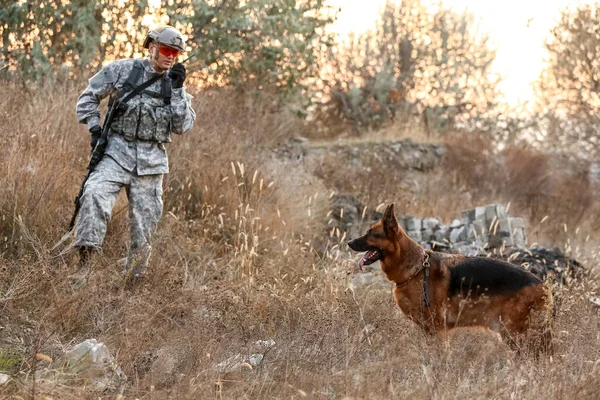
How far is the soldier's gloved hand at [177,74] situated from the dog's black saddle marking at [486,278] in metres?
2.64

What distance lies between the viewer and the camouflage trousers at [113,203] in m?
6.18

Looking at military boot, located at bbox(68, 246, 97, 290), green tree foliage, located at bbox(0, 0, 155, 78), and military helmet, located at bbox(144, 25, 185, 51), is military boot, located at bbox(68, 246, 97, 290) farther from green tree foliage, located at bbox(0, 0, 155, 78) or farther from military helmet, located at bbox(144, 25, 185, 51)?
green tree foliage, located at bbox(0, 0, 155, 78)

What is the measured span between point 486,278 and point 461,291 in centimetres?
22

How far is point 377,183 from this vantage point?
43.7ft

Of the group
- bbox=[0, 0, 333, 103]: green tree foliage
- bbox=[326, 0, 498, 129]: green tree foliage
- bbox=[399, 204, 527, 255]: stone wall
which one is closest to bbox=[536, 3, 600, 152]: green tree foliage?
bbox=[326, 0, 498, 129]: green tree foliage

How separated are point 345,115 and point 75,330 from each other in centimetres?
1518

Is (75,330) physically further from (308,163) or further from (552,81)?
(552,81)

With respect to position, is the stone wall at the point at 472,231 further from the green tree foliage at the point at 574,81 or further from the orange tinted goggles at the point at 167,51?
the green tree foliage at the point at 574,81

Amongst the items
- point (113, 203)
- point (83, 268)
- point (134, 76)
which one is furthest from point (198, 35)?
point (83, 268)

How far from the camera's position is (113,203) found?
6379mm

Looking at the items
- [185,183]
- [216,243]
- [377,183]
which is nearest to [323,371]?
[216,243]

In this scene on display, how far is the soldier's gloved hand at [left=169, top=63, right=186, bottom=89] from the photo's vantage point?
20.9ft

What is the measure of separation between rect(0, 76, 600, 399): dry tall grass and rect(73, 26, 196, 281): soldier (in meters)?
0.28

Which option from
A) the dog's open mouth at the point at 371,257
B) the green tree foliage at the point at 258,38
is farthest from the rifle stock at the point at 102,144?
the green tree foliage at the point at 258,38
